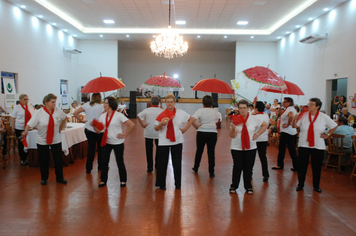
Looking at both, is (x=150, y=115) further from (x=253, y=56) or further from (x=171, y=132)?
(x=253, y=56)

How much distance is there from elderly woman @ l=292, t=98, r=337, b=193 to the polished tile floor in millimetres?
426

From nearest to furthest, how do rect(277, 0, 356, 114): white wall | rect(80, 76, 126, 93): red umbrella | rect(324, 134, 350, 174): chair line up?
rect(80, 76, 126, 93): red umbrella < rect(324, 134, 350, 174): chair < rect(277, 0, 356, 114): white wall

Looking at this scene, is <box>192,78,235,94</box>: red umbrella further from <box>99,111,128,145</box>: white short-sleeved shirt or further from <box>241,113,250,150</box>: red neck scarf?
<box>99,111,128,145</box>: white short-sleeved shirt

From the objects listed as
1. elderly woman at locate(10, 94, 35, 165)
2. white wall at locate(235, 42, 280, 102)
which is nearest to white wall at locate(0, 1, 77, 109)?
elderly woman at locate(10, 94, 35, 165)

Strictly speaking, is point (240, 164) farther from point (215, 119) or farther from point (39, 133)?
point (39, 133)

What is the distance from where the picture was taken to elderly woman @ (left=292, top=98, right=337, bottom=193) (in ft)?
14.3

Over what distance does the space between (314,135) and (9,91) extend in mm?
11511

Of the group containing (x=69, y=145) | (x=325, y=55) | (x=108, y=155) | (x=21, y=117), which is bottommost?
(x=69, y=145)

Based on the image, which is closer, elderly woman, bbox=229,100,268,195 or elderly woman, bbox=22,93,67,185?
elderly woman, bbox=229,100,268,195

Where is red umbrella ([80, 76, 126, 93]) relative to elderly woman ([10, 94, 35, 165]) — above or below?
above

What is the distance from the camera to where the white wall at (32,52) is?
11125 mm

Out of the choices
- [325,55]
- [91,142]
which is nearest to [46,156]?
[91,142]

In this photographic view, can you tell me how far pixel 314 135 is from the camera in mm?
4359

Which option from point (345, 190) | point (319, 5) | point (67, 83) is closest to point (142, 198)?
point (345, 190)
